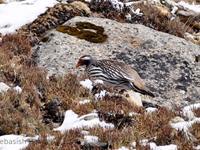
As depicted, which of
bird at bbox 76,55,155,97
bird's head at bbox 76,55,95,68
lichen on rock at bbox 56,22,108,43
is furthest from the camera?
lichen on rock at bbox 56,22,108,43

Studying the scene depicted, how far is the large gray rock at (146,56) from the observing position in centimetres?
1001

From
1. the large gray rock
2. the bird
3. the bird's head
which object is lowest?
the large gray rock

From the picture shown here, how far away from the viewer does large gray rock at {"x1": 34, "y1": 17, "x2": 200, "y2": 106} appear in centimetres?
1001

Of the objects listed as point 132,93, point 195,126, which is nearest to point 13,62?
point 132,93

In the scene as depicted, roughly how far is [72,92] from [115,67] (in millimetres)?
1114

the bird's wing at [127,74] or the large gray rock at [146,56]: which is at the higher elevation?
the bird's wing at [127,74]

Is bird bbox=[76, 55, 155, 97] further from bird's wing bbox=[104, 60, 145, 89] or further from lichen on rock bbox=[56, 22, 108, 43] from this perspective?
lichen on rock bbox=[56, 22, 108, 43]

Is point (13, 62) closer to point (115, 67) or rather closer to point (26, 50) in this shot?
point (26, 50)

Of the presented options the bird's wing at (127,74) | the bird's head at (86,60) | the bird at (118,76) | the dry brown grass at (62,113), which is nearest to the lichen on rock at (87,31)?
the bird's head at (86,60)

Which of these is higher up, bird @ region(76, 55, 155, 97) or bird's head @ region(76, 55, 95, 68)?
bird @ region(76, 55, 155, 97)

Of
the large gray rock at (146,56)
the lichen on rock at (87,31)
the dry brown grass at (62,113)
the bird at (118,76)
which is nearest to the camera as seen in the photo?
the dry brown grass at (62,113)

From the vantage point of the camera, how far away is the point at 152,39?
11523mm

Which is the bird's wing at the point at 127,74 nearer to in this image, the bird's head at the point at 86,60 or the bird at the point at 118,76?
the bird at the point at 118,76

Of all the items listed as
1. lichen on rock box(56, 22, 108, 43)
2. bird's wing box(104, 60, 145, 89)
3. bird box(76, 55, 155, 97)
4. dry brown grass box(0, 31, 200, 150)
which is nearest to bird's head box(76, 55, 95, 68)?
bird box(76, 55, 155, 97)
